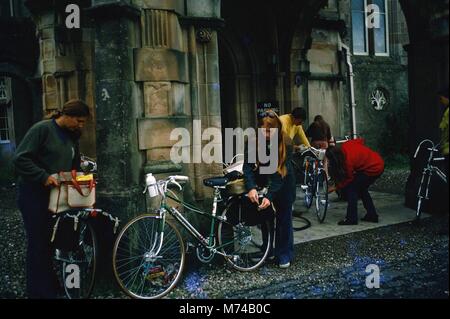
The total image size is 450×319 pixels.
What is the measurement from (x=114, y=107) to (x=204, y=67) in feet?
6.47

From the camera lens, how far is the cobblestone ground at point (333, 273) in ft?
16.1

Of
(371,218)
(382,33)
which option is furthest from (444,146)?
(382,33)

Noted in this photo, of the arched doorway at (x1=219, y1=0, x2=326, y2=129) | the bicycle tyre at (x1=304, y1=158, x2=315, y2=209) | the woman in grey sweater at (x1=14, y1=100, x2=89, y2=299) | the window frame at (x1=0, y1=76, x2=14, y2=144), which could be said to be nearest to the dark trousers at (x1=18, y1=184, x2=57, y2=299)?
the woman in grey sweater at (x1=14, y1=100, x2=89, y2=299)

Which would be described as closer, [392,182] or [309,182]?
[309,182]

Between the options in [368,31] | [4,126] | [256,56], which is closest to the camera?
[256,56]

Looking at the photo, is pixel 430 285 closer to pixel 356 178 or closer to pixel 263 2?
pixel 356 178

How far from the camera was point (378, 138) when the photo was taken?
19.0m

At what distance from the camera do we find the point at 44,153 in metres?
4.61

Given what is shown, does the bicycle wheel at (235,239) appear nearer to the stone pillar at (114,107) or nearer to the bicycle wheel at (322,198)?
the stone pillar at (114,107)

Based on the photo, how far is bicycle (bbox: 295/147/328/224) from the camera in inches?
321

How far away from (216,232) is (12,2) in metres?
17.5

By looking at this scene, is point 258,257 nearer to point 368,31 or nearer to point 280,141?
point 280,141

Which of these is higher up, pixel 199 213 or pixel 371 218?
pixel 199 213

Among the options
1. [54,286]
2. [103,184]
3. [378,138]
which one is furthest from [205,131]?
[378,138]
